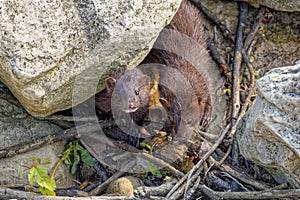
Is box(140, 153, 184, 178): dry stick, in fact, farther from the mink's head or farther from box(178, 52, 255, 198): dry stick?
the mink's head

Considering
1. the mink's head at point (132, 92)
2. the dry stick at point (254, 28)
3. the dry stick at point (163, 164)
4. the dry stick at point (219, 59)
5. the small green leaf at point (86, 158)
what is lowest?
the small green leaf at point (86, 158)

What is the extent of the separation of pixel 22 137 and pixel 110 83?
73cm

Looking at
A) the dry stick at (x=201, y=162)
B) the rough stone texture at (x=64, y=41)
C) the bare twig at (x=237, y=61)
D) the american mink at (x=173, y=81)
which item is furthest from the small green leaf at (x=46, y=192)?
the bare twig at (x=237, y=61)

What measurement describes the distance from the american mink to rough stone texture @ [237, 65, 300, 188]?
75 cm

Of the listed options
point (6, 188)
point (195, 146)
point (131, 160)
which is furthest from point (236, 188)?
point (6, 188)

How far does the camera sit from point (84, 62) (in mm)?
3375

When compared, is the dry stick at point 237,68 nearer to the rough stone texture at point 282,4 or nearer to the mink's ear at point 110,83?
the rough stone texture at point 282,4

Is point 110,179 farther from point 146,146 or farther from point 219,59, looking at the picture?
point 219,59

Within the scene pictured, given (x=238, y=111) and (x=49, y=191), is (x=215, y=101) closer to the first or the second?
(x=238, y=111)

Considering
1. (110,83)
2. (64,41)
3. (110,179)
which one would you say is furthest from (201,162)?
(64,41)

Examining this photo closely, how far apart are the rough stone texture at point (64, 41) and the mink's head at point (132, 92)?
354 mm

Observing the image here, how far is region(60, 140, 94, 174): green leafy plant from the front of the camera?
3.75 meters

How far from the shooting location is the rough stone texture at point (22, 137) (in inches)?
143

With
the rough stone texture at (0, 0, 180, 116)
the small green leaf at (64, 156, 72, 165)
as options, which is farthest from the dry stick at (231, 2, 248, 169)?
the small green leaf at (64, 156, 72, 165)
